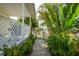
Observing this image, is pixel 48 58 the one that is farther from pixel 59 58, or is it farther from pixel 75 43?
pixel 75 43

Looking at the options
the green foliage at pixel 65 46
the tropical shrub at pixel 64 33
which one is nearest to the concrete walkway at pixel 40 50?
the tropical shrub at pixel 64 33

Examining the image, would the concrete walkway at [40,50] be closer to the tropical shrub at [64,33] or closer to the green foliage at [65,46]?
the tropical shrub at [64,33]

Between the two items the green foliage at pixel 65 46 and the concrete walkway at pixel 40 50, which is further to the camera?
the concrete walkway at pixel 40 50

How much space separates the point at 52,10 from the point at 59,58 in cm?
728

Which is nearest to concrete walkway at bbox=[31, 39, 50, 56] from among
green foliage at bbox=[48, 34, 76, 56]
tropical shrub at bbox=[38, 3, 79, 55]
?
tropical shrub at bbox=[38, 3, 79, 55]

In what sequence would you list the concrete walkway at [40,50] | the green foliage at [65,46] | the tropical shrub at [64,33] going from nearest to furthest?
the green foliage at [65,46], the tropical shrub at [64,33], the concrete walkway at [40,50]

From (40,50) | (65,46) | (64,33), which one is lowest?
(40,50)

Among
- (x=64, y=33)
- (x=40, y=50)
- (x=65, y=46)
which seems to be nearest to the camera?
(x=65, y=46)

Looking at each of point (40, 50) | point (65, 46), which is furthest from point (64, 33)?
point (40, 50)

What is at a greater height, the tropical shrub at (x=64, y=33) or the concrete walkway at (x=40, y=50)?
the tropical shrub at (x=64, y=33)

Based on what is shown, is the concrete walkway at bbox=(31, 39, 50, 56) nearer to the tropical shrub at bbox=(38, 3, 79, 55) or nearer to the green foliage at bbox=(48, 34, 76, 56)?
the tropical shrub at bbox=(38, 3, 79, 55)

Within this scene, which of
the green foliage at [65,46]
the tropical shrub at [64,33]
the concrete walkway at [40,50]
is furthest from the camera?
the concrete walkway at [40,50]

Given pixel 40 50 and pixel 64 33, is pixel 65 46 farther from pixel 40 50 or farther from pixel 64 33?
pixel 40 50

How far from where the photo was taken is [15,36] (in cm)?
824
